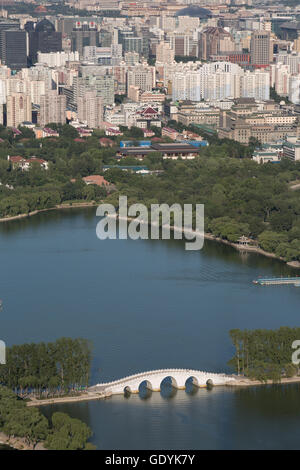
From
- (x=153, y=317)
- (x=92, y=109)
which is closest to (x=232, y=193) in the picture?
(x=153, y=317)

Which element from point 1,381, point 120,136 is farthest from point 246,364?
point 120,136

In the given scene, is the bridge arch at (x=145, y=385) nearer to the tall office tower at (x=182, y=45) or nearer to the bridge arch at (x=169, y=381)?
the bridge arch at (x=169, y=381)

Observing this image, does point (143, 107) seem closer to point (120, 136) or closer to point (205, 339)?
point (120, 136)

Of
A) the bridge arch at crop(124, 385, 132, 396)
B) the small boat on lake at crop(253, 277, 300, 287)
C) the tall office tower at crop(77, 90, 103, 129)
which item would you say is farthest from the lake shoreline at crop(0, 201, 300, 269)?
the tall office tower at crop(77, 90, 103, 129)

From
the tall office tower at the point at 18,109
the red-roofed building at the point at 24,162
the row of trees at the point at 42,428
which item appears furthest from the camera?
the tall office tower at the point at 18,109

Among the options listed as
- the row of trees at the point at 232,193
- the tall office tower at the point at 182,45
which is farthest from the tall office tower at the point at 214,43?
the row of trees at the point at 232,193

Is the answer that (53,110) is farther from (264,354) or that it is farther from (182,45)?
(264,354)
